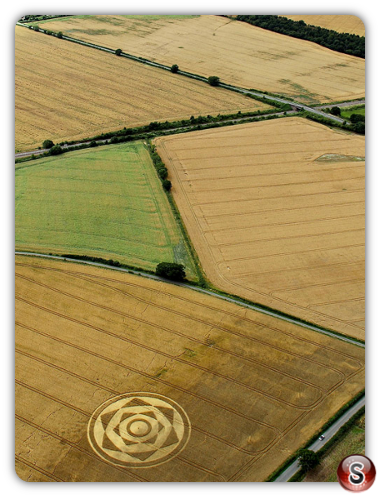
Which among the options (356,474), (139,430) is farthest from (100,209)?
(356,474)

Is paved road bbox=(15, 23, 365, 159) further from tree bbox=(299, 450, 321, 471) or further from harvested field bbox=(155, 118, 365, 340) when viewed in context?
tree bbox=(299, 450, 321, 471)

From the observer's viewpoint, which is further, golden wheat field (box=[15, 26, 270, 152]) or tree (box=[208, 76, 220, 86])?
tree (box=[208, 76, 220, 86])

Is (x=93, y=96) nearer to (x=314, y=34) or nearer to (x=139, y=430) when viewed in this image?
(x=314, y=34)

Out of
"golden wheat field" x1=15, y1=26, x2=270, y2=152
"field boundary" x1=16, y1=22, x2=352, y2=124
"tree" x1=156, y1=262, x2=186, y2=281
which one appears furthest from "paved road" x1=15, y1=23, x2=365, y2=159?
"tree" x1=156, y1=262, x2=186, y2=281

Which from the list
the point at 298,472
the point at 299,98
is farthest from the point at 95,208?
the point at 299,98

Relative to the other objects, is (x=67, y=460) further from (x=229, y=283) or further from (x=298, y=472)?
(x=229, y=283)

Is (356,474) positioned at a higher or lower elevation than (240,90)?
lower
